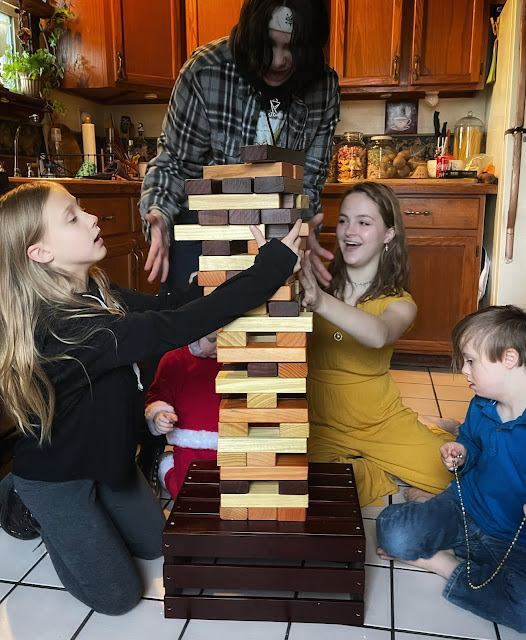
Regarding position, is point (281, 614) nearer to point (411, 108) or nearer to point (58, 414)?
point (58, 414)

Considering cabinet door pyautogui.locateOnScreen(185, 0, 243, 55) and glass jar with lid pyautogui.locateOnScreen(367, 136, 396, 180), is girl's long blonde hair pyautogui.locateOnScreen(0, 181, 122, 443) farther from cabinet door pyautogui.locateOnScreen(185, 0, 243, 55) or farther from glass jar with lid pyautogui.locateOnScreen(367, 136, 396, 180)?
cabinet door pyautogui.locateOnScreen(185, 0, 243, 55)

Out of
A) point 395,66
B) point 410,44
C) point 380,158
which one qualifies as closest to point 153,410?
point 380,158

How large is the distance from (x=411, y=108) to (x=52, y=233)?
2862 mm

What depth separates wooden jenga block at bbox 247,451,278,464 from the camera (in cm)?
126

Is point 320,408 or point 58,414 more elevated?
point 58,414

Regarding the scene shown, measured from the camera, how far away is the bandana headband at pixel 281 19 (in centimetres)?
151

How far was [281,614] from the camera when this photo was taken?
129cm

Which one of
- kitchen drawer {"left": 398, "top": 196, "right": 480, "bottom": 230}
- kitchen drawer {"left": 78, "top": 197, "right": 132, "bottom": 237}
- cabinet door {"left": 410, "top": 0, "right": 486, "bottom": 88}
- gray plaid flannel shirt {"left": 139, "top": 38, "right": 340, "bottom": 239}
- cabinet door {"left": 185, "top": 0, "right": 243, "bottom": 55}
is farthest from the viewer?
cabinet door {"left": 185, "top": 0, "right": 243, "bottom": 55}

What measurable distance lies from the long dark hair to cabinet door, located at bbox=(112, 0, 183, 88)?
2071mm

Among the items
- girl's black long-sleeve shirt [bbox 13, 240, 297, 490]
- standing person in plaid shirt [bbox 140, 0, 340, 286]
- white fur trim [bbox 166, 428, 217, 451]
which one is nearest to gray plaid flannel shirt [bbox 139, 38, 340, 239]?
standing person in plaid shirt [bbox 140, 0, 340, 286]

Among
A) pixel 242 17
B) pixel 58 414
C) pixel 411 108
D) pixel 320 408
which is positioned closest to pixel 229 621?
pixel 58 414

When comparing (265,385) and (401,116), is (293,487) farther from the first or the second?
(401,116)

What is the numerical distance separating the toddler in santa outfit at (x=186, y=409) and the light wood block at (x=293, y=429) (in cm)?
56

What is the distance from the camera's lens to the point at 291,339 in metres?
1.22
